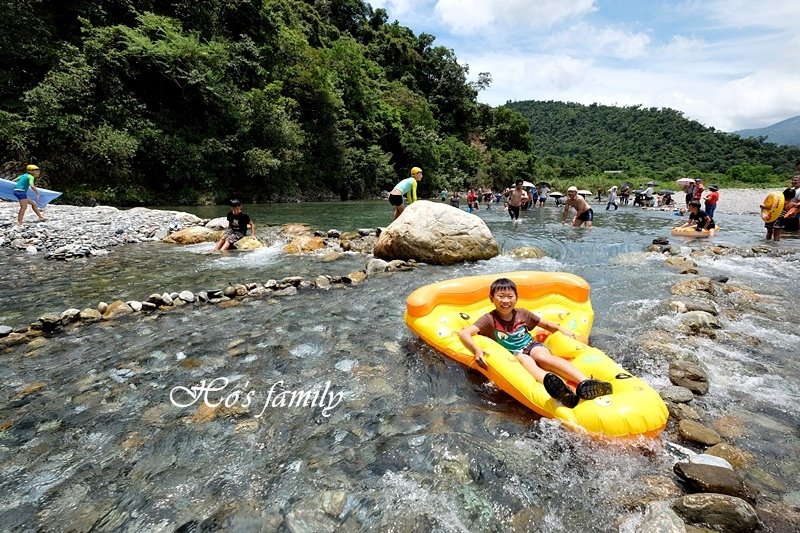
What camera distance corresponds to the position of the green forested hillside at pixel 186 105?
50.5 ft

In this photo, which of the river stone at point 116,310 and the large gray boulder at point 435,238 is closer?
the river stone at point 116,310

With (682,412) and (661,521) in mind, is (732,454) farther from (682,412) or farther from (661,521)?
(661,521)

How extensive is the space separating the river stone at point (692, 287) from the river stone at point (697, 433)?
12.6 ft

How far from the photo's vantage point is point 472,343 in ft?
12.0

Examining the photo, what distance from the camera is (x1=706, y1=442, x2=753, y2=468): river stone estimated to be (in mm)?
2525

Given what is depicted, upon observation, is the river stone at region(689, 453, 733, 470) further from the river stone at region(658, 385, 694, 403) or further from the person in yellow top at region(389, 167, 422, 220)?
the person in yellow top at region(389, 167, 422, 220)

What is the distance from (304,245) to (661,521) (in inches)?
337

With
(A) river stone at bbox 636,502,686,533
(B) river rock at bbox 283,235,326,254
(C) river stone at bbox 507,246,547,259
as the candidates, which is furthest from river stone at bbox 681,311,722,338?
(B) river rock at bbox 283,235,326,254

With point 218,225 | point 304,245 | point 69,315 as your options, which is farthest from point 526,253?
point 218,225

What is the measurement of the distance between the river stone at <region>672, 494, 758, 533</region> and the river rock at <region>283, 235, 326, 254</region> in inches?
329

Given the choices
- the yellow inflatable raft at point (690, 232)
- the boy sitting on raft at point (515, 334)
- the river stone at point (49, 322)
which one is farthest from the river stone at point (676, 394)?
the yellow inflatable raft at point (690, 232)

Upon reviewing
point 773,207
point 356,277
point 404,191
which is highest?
Result: point 404,191

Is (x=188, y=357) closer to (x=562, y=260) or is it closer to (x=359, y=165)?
(x=562, y=260)

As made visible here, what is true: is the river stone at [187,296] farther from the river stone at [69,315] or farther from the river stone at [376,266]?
the river stone at [376,266]
